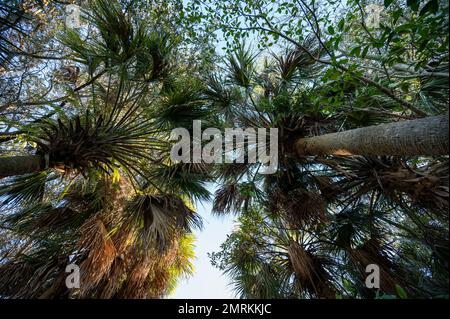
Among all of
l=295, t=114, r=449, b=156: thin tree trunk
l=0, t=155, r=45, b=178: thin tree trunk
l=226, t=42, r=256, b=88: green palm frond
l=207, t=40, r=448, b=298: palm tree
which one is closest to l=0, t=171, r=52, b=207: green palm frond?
l=0, t=155, r=45, b=178: thin tree trunk

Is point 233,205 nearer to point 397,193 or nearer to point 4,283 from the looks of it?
point 397,193

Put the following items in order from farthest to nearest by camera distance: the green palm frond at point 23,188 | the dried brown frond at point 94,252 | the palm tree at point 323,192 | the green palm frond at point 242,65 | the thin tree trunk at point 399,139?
the green palm frond at point 242,65
the green palm frond at point 23,188
the dried brown frond at point 94,252
the palm tree at point 323,192
the thin tree trunk at point 399,139

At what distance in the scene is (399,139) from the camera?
5.81 feet

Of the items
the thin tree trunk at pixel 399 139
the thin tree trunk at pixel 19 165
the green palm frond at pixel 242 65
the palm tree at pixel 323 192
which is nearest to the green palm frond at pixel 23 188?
the thin tree trunk at pixel 19 165

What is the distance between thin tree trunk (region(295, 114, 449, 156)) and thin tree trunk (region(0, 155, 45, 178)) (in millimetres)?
3150

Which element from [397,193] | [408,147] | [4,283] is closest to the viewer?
[408,147]

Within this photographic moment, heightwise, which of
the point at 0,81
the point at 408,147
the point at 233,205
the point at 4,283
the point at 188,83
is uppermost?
the point at 0,81

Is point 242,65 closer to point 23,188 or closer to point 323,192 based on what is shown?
point 323,192

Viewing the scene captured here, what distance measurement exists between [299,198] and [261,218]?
1.13 m

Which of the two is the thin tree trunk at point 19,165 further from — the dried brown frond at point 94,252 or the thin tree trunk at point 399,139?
the thin tree trunk at point 399,139

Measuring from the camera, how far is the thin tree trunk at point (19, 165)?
2.31 m

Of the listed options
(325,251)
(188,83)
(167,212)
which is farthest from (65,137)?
(325,251)

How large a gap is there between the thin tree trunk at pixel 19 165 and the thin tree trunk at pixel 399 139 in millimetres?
3150

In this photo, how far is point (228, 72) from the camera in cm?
402
